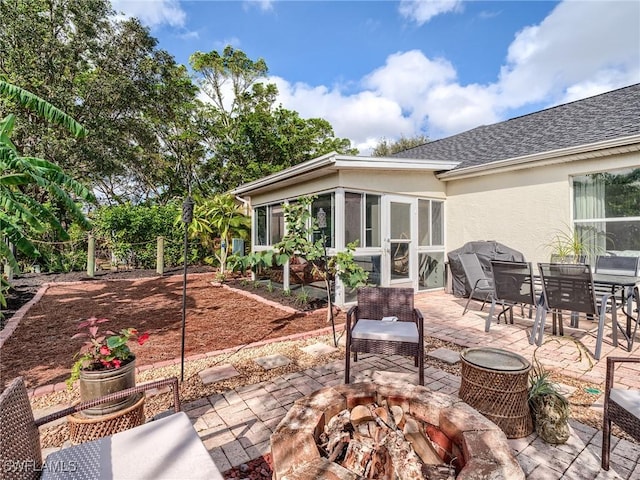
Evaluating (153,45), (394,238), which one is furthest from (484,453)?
(153,45)

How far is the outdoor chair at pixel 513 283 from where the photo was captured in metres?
4.46

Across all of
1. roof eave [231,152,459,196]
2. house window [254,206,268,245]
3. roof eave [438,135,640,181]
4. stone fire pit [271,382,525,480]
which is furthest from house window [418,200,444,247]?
stone fire pit [271,382,525,480]

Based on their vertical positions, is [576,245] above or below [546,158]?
below

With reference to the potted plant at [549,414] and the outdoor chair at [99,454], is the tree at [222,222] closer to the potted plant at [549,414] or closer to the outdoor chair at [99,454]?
the outdoor chair at [99,454]

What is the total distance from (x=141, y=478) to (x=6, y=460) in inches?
18.3

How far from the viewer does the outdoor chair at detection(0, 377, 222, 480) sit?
48.1 inches

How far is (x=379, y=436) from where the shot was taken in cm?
167

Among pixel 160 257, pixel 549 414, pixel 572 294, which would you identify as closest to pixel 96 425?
pixel 549 414

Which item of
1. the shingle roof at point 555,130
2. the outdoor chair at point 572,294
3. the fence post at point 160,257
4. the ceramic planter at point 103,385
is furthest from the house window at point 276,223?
the ceramic planter at point 103,385

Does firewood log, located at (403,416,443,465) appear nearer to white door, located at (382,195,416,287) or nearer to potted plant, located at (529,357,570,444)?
potted plant, located at (529,357,570,444)

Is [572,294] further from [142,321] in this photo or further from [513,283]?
[142,321]

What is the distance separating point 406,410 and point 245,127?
18.1m

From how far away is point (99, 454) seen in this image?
144 centimetres

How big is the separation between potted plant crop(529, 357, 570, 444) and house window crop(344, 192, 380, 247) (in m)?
4.46
